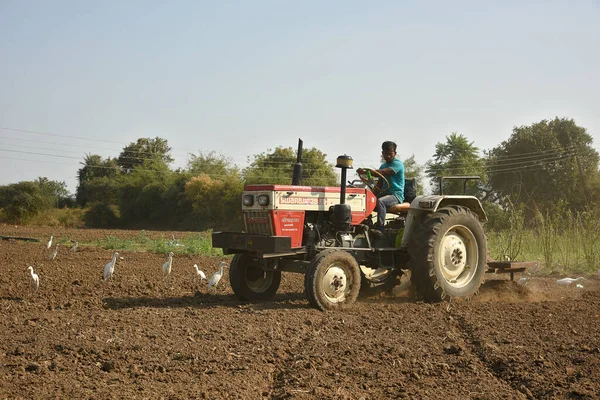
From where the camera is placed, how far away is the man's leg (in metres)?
8.61

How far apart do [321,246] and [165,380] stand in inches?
143

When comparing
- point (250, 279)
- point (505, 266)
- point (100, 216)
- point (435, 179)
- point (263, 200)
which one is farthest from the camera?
point (100, 216)

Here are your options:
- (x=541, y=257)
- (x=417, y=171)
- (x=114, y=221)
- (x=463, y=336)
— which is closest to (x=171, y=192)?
(x=114, y=221)

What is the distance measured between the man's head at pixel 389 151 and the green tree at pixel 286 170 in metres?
30.2

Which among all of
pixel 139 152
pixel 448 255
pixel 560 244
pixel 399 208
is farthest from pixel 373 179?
pixel 139 152

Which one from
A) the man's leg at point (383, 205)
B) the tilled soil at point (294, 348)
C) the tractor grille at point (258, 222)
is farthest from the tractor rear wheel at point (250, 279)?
the man's leg at point (383, 205)

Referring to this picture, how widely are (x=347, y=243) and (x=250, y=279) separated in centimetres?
152

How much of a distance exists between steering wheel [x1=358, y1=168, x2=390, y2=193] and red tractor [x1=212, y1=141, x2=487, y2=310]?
0.05 ft

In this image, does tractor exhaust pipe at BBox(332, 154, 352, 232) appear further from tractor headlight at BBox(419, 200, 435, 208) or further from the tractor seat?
tractor headlight at BBox(419, 200, 435, 208)

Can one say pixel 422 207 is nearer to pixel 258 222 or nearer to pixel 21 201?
pixel 258 222

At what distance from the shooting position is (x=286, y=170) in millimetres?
42750

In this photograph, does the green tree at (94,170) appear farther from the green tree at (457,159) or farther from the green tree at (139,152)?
the green tree at (457,159)

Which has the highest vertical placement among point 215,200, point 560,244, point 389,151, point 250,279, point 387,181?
point 215,200

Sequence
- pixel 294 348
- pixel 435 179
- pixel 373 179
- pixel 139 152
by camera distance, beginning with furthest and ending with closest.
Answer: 1. pixel 139 152
2. pixel 435 179
3. pixel 373 179
4. pixel 294 348
